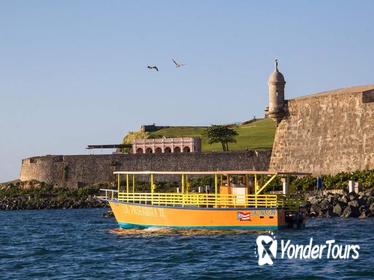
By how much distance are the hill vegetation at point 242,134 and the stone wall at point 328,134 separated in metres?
27.7

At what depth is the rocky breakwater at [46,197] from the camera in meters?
88.1

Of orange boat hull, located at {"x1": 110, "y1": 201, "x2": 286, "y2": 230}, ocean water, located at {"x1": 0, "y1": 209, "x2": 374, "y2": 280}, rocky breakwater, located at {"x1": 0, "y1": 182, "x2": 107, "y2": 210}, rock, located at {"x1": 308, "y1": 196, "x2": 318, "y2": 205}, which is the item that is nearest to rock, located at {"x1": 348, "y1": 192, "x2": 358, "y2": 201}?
Answer: rock, located at {"x1": 308, "y1": 196, "x2": 318, "y2": 205}

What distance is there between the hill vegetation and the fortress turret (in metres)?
28.8

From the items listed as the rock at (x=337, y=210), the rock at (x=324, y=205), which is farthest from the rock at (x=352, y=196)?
the rock at (x=324, y=205)

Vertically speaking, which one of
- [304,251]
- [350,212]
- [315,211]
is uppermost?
[315,211]

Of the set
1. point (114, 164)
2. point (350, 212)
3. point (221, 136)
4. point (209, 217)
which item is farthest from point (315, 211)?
point (221, 136)

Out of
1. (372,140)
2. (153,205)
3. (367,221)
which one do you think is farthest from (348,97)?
(153,205)

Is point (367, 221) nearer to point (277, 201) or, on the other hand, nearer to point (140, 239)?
point (277, 201)

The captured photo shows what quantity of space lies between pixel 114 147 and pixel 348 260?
7873 centimetres

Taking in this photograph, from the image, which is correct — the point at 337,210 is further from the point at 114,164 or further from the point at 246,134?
the point at 246,134

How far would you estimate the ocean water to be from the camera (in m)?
31.2

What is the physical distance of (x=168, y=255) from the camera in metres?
36.1

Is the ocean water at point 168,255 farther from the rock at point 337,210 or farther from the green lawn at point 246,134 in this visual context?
the green lawn at point 246,134

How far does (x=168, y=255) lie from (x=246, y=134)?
8176 cm
